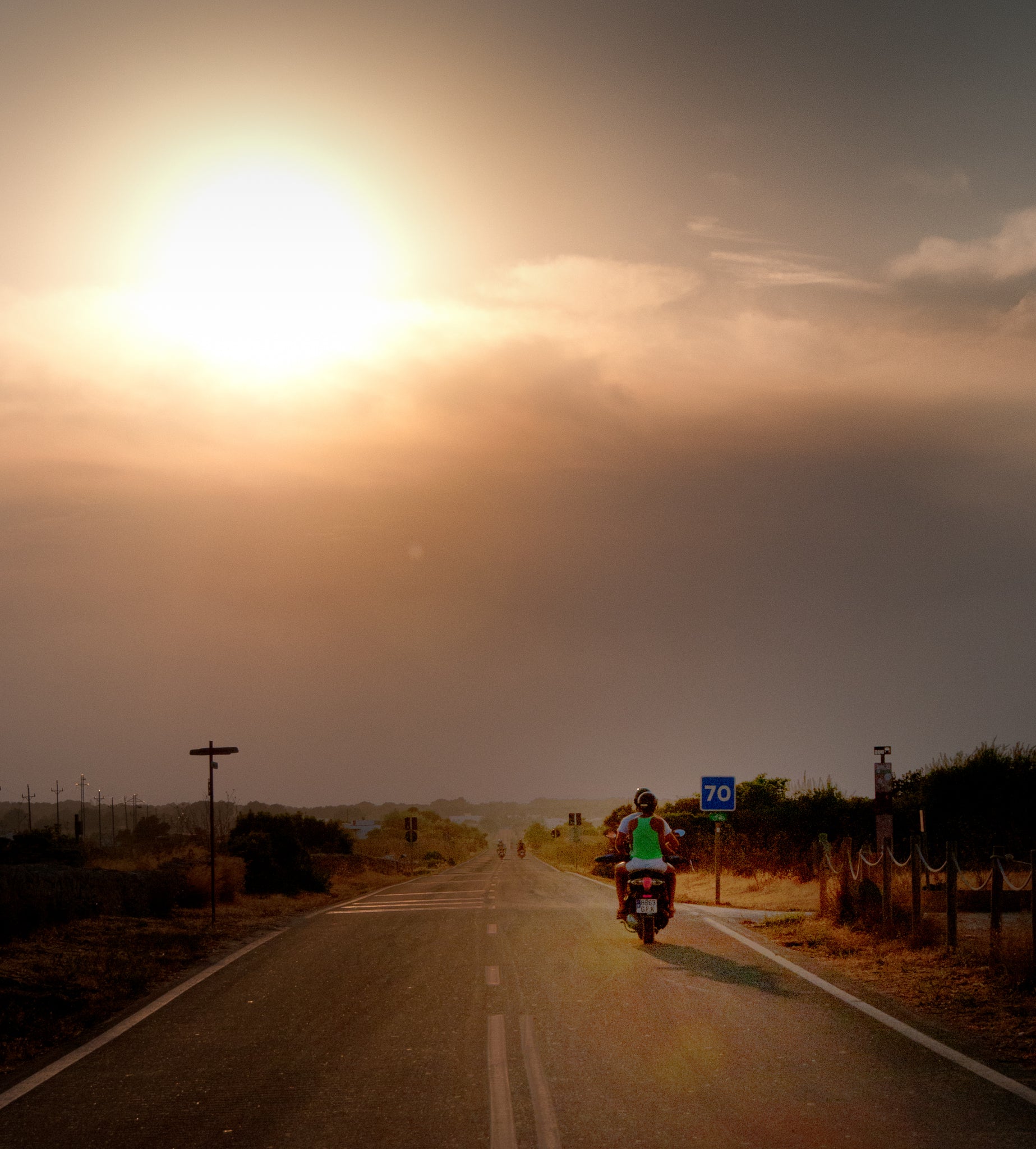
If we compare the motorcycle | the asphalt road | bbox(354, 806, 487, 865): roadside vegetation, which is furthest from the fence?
bbox(354, 806, 487, 865): roadside vegetation

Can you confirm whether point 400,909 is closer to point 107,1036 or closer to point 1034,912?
point 107,1036

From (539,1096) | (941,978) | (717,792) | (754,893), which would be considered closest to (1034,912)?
(941,978)

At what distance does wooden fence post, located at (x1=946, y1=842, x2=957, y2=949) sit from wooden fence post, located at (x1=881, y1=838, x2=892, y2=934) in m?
1.61

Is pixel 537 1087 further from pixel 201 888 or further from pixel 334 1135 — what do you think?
pixel 201 888

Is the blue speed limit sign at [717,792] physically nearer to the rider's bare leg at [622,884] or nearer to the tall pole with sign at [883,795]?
the tall pole with sign at [883,795]

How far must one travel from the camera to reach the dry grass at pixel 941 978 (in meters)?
9.55

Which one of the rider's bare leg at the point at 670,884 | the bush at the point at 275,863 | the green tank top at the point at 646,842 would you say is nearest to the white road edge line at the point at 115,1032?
the green tank top at the point at 646,842

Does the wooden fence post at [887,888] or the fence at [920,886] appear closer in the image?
the fence at [920,886]

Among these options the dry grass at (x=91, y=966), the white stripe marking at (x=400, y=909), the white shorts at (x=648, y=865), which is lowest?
the white stripe marking at (x=400, y=909)

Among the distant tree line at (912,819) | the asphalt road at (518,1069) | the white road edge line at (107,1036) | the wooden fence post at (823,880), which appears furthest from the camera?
the distant tree line at (912,819)

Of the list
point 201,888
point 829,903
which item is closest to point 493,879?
point 201,888

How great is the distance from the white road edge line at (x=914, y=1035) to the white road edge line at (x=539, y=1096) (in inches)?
119

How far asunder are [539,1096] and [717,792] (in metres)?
18.7

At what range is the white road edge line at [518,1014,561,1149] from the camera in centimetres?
659
